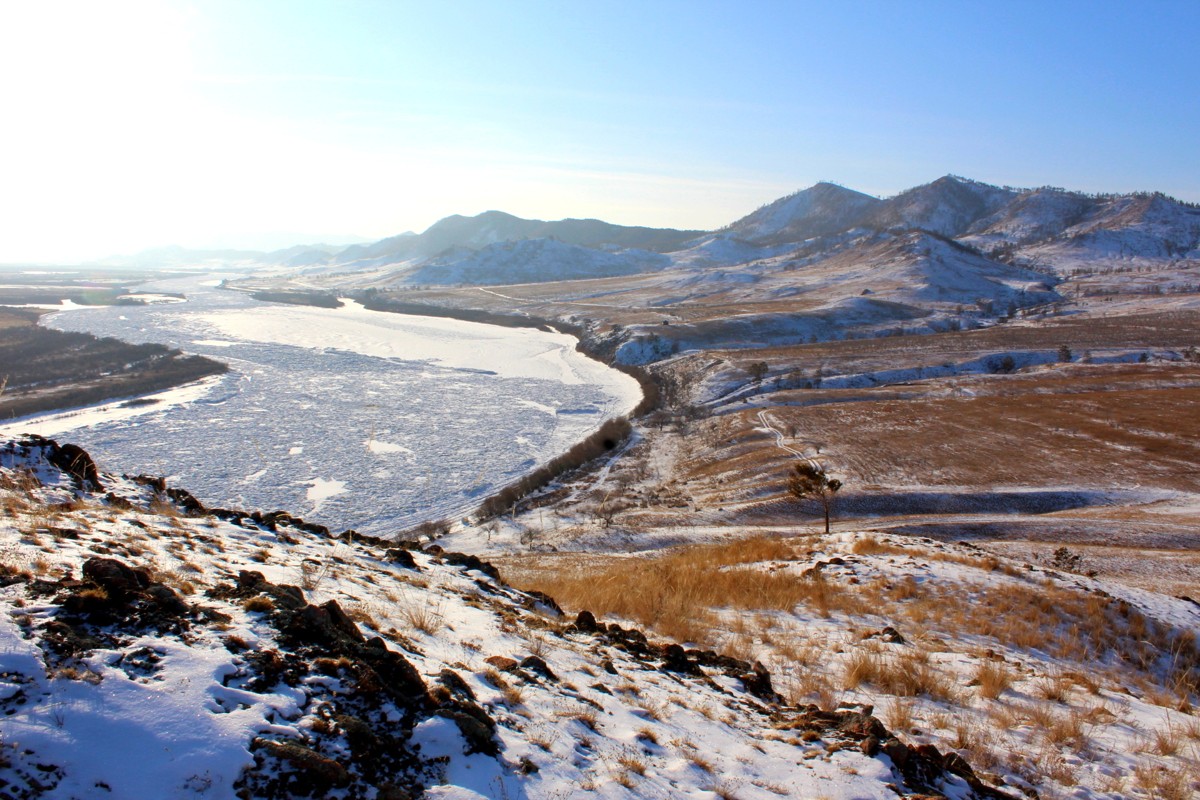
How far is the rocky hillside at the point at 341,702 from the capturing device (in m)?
2.99

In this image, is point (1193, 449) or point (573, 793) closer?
point (573, 793)

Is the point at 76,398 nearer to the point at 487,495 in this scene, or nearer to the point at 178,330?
the point at 487,495

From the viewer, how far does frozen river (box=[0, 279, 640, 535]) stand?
35.8 meters

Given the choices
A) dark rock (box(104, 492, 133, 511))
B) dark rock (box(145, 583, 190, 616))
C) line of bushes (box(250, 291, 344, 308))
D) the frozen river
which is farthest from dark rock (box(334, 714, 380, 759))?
line of bushes (box(250, 291, 344, 308))

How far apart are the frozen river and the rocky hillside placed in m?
9.28

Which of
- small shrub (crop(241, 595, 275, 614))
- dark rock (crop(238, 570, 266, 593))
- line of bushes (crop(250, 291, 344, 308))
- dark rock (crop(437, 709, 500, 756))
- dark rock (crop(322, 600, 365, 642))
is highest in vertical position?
line of bushes (crop(250, 291, 344, 308))

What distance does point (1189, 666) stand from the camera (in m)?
9.35

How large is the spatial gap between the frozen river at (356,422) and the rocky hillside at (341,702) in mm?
9278

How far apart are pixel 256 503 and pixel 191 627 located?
3302 centimetres

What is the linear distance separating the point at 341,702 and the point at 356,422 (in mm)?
49038

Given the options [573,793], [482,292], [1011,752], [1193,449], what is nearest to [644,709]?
[573,793]

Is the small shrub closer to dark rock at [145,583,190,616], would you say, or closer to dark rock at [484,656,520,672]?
dark rock at [145,583,190,616]

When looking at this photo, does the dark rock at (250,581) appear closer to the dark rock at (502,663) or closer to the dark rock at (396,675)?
the dark rock at (396,675)

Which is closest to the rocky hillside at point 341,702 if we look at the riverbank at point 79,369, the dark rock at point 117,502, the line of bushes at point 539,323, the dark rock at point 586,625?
the dark rock at point 586,625
